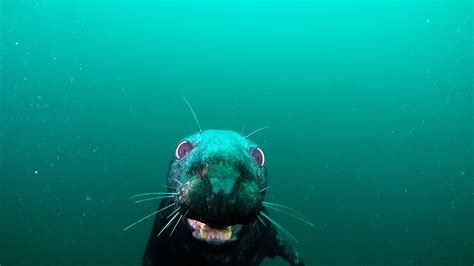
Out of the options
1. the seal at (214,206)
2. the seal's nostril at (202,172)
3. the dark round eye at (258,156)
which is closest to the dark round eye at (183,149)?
the seal at (214,206)

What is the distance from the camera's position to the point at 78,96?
255 feet

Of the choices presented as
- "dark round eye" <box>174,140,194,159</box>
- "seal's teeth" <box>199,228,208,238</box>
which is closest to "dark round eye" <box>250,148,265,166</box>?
"dark round eye" <box>174,140,194,159</box>

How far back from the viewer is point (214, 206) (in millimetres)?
2678

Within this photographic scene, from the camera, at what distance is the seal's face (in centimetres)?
272

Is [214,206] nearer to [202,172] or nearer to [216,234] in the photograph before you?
[202,172]

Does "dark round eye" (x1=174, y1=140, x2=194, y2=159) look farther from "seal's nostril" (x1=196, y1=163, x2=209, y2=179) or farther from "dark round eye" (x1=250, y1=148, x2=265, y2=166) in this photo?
"seal's nostril" (x1=196, y1=163, x2=209, y2=179)

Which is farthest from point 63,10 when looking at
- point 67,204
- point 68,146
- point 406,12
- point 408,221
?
point 408,221

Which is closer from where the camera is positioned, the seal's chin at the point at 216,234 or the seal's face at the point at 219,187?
the seal's face at the point at 219,187

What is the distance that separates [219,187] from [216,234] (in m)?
0.60

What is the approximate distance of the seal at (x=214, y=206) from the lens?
2773mm

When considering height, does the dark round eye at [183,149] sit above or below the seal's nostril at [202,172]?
below

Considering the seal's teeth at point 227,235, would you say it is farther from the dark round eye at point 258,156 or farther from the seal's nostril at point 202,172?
the dark round eye at point 258,156

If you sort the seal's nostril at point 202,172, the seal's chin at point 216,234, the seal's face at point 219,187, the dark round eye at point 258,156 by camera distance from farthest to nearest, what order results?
the dark round eye at point 258,156, the seal's chin at point 216,234, the seal's nostril at point 202,172, the seal's face at point 219,187

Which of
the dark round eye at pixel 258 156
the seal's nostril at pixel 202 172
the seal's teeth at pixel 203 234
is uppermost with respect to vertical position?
the seal's nostril at pixel 202 172
